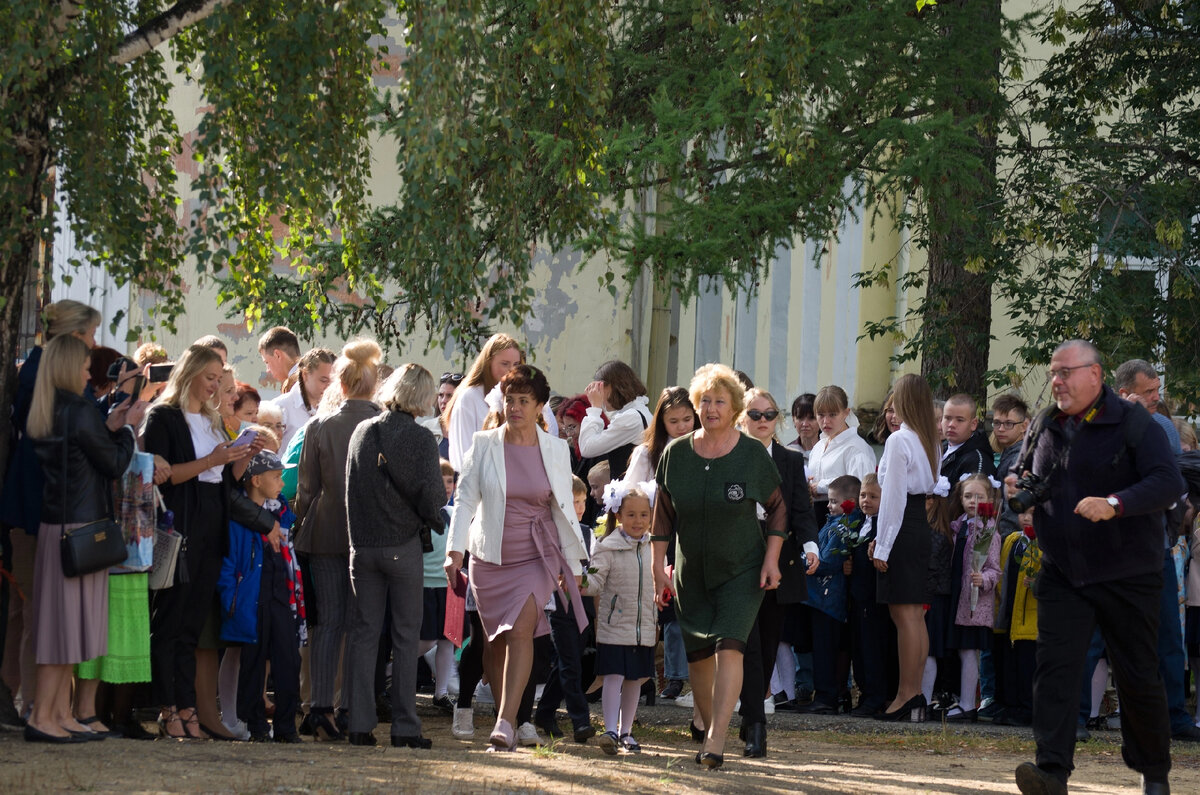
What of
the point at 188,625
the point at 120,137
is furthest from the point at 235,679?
the point at 120,137

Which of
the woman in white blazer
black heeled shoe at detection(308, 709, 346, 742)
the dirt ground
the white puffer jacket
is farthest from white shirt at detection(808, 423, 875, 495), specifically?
black heeled shoe at detection(308, 709, 346, 742)

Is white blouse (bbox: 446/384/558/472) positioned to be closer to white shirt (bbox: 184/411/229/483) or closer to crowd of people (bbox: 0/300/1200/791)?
crowd of people (bbox: 0/300/1200/791)

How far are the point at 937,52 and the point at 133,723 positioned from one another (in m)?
8.31

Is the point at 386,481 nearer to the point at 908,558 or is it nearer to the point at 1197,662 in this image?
the point at 908,558

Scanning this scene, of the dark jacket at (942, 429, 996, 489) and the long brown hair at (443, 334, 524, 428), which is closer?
the long brown hair at (443, 334, 524, 428)

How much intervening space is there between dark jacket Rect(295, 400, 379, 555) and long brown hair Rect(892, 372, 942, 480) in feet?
11.8

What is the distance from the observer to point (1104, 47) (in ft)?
48.8

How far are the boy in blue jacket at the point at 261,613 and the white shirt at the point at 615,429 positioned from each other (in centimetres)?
334

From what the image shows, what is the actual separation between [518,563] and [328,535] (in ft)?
3.29

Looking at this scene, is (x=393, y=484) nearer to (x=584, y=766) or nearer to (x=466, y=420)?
(x=466, y=420)

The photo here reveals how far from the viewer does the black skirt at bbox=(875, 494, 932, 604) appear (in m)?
10.5

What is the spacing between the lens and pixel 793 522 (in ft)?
30.4

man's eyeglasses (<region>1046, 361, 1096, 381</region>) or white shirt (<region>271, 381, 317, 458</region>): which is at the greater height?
man's eyeglasses (<region>1046, 361, 1096, 381</region>)

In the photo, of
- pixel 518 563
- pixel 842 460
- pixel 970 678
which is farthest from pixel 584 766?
pixel 842 460
